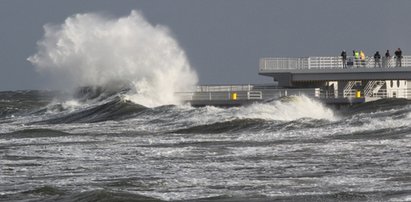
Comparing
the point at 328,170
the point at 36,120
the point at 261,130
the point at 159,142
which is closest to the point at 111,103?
the point at 36,120

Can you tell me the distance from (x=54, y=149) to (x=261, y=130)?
31.5 ft

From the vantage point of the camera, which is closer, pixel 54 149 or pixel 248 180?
pixel 248 180

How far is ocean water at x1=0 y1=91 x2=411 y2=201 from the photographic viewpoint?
19047 mm

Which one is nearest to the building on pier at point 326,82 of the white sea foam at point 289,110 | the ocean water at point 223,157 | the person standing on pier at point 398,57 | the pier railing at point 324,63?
the pier railing at point 324,63

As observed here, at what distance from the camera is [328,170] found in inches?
870

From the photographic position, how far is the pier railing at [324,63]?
54750 mm

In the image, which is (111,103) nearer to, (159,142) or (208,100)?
(208,100)

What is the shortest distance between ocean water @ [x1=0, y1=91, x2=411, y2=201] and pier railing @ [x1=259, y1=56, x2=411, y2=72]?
7.10m

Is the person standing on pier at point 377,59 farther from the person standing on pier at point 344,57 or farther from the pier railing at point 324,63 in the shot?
the person standing on pier at point 344,57

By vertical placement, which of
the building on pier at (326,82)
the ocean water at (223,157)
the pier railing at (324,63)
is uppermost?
the pier railing at (324,63)

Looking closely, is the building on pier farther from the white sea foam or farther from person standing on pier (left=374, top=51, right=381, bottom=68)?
the white sea foam

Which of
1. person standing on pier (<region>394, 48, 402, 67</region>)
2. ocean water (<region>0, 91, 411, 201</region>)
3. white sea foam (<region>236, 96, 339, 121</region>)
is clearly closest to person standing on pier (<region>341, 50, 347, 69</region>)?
person standing on pier (<region>394, 48, 402, 67</region>)

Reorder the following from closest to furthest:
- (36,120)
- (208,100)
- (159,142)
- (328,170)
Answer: (328,170)
(159,142)
(208,100)
(36,120)

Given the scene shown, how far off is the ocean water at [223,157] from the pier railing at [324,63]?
7105 millimetres
